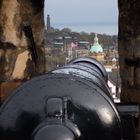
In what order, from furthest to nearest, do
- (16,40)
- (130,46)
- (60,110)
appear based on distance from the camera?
(16,40), (130,46), (60,110)

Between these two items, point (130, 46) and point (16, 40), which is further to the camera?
point (16, 40)

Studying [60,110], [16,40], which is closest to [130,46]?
[16,40]

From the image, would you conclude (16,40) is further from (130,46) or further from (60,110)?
(60,110)

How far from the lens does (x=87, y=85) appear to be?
7.25 ft

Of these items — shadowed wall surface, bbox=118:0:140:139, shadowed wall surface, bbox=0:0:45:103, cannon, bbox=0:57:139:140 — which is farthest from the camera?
shadowed wall surface, bbox=0:0:45:103

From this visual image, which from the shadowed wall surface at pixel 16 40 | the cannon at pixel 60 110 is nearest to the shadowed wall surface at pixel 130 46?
the shadowed wall surface at pixel 16 40

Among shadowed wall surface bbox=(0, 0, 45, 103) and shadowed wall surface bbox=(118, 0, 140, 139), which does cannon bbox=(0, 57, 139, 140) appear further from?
shadowed wall surface bbox=(0, 0, 45, 103)

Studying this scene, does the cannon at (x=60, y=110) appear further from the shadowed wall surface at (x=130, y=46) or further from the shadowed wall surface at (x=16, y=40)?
the shadowed wall surface at (x=16, y=40)

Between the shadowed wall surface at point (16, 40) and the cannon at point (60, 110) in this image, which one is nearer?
the cannon at point (60, 110)

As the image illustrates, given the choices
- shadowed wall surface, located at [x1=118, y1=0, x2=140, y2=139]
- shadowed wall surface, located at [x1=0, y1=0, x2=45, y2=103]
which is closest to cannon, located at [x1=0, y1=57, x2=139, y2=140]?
shadowed wall surface, located at [x1=118, y1=0, x2=140, y2=139]

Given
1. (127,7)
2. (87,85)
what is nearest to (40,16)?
(127,7)

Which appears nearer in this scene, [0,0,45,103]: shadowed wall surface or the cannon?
the cannon

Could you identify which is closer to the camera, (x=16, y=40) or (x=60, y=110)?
(x=60, y=110)

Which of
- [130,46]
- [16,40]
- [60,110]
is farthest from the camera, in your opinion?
[16,40]
